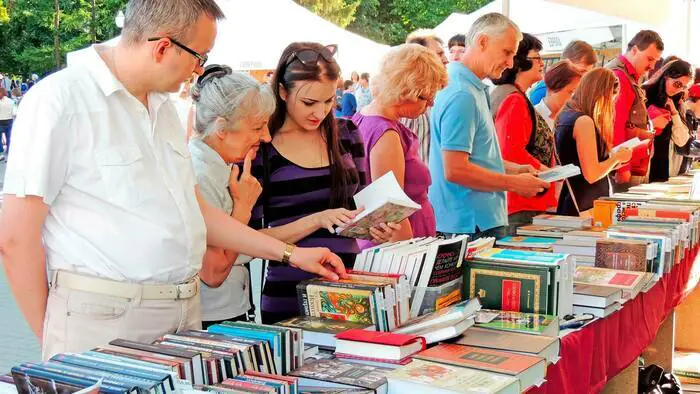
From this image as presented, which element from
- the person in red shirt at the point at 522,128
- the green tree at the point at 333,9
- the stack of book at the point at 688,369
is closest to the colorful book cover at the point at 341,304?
the person in red shirt at the point at 522,128

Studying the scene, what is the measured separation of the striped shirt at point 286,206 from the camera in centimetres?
251

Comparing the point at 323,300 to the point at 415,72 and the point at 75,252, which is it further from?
the point at 415,72

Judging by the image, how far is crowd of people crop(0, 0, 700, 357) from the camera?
1760 mm

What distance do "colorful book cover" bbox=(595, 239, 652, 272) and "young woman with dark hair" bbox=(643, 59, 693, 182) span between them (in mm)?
3354

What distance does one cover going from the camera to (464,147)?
11.0 ft

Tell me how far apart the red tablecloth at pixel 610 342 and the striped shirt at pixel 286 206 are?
2.65ft

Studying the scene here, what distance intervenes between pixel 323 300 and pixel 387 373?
15.2 inches

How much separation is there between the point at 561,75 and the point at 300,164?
2.58m

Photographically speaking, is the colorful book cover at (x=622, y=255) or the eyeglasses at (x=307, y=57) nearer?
the eyeglasses at (x=307, y=57)

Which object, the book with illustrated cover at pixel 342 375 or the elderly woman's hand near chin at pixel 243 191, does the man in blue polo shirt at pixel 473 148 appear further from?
the book with illustrated cover at pixel 342 375

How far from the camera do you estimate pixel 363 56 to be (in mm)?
14930

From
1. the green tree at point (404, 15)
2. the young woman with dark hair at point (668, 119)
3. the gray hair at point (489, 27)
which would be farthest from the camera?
the green tree at point (404, 15)

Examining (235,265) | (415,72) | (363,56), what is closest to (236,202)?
(235,265)

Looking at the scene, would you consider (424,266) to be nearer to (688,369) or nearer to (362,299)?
(362,299)
